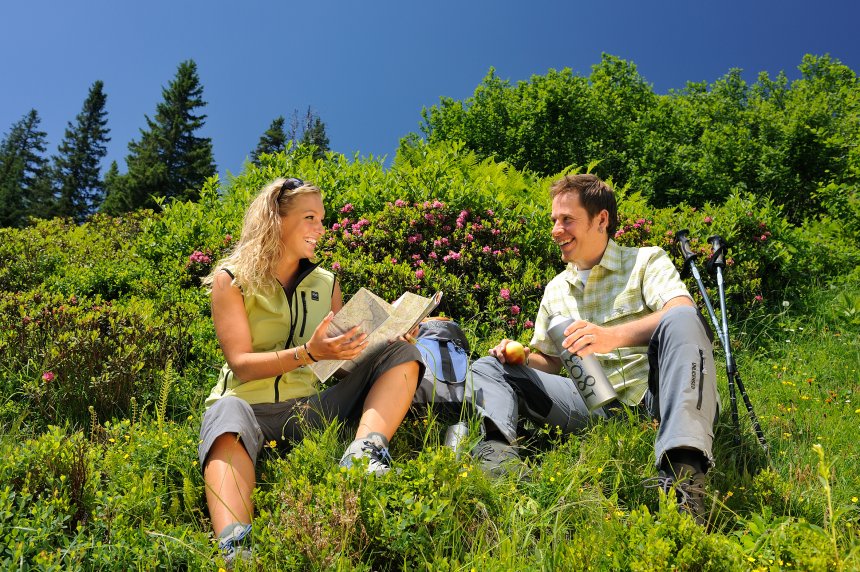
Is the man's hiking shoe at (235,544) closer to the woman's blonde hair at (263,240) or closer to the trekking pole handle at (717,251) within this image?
the woman's blonde hair at (263,240)

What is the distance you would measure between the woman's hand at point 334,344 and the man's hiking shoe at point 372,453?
14.4 inches

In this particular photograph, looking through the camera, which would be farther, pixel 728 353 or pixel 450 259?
pixel 450 259

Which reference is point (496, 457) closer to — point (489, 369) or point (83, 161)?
point (489, 369)

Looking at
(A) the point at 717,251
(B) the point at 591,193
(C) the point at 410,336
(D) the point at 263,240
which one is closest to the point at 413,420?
(C) the point at 410,336

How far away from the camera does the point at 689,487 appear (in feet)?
7.62

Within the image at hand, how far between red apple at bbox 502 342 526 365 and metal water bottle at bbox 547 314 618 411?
372mm

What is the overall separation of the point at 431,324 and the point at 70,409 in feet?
8.53

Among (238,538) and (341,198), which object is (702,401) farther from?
(341,198)

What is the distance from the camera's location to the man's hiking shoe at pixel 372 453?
249 cm

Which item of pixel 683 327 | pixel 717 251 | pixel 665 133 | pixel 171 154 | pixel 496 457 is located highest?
pixel 171 154

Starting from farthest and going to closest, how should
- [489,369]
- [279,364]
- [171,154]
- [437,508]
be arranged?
[171,154] < [489,369] < [279,364] < [437,508]

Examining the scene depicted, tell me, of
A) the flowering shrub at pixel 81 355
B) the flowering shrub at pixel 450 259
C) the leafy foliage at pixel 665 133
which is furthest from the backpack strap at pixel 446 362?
the leafy foliage at pixel 665 133

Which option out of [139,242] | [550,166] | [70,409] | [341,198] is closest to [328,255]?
[341,198]

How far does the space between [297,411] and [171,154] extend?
163 feet
